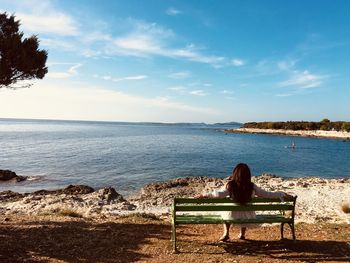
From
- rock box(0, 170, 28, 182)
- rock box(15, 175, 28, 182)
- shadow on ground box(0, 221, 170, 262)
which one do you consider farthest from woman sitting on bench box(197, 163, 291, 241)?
rock box(0, 170, 28, 182)

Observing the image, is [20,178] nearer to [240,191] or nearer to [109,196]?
[109,196]

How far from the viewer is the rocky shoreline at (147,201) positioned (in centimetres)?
1538

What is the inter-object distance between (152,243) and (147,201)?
13.9 m

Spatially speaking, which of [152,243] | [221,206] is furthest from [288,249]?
[152,243]

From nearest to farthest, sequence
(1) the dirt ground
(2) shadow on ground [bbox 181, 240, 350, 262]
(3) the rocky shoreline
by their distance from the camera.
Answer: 1. (2) shadow on ground [bbox 181, 240, 350, 262]
2. (1) the dirt ground
3. (3) the rocky shoreline

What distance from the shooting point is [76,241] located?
927cm

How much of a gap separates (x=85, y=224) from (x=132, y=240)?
8.30 ft

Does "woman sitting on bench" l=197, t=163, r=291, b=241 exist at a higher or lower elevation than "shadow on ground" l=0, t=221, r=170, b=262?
higher

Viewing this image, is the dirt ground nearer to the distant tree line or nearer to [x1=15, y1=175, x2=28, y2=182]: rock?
[x1=15, y1=175, x2=28, y2=182]: rock

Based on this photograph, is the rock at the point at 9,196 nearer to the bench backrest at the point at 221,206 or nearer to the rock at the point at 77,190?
the rock at the point at 77,190

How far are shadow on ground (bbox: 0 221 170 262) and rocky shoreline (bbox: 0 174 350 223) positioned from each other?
290 centimetres

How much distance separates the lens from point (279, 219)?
8000 millimetres

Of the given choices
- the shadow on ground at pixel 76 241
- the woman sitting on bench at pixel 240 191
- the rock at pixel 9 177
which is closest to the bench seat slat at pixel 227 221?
the woman sitting on bench at pixel 240 191

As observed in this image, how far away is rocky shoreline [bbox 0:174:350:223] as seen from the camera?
1538 centimetres
